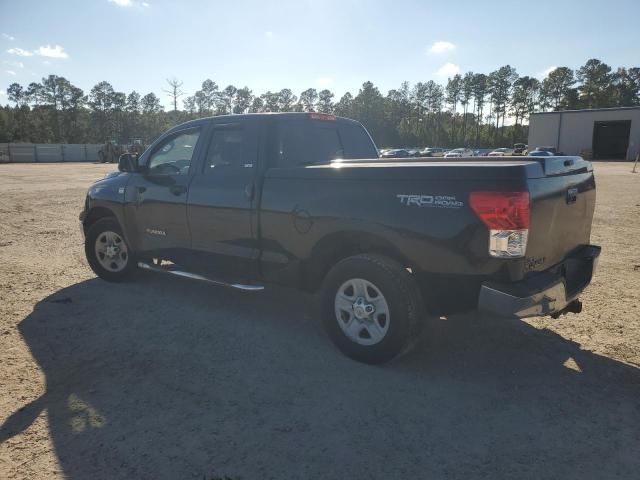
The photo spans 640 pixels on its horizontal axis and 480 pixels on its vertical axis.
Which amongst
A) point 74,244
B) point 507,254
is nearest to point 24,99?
point 74,244

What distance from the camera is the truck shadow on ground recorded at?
8.63 ft

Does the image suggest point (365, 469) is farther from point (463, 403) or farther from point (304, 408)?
point (463, 403)

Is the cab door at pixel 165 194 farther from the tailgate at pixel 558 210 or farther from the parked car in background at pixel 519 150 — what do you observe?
the parked car in background at pixel 519 150

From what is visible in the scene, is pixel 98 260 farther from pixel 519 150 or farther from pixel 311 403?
pixel 519 150

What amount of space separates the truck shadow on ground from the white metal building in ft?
209

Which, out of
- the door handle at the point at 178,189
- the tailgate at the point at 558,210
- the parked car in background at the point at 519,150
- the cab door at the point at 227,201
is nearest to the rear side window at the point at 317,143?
the cab door at the point at 227,201

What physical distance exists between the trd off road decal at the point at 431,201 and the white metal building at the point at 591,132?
2526 inches

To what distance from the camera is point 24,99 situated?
116 m

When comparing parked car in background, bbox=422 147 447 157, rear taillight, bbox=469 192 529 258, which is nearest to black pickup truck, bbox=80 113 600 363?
rear taillight, bbox=469 192 529 258

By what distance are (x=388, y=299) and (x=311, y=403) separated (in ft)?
3.03

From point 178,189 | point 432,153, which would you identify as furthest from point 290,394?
point 432,153

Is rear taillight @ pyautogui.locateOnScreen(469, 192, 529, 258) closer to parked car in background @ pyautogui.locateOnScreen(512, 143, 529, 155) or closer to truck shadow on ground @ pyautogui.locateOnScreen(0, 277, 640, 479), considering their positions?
truck shadow on ground @ pyautogui.locateOnScreen(0, 277, 640, 479)

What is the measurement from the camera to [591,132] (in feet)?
199

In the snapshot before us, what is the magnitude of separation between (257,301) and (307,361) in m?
1.64
